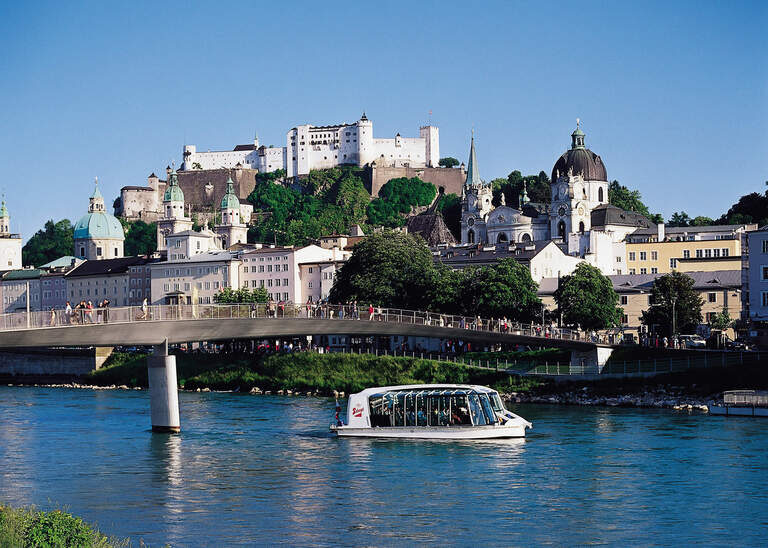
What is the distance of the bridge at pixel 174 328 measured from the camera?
135 feet

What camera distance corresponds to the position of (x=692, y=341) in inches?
2685

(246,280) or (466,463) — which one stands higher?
(246,280)

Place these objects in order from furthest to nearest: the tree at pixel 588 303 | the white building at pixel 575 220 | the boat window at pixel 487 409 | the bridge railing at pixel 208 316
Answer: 1. the white building at pixel 575 220
2. the tree at pixel 588 303
3. the boat window at pixel 487 409
4. the bridge railing at pixel 208 316

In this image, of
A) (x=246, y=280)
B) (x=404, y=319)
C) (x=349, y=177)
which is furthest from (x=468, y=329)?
(x=349, y=177)

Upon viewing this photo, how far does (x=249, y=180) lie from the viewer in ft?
613

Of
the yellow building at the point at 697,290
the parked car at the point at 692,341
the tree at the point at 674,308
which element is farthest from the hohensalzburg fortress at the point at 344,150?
the parked car at the point at 692,341

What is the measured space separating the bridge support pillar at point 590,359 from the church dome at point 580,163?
65.0 m

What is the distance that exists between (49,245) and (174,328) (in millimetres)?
129183

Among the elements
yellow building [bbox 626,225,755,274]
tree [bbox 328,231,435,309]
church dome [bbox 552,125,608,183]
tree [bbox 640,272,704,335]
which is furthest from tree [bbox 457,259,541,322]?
church dome [bbox 552,125,608,183]

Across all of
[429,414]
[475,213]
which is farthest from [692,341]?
[475,213]

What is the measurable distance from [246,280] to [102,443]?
74547mm

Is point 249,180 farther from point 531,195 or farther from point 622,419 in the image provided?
point 622,419

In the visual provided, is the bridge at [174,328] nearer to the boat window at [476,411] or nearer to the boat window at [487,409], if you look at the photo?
the boat window at [476,411]

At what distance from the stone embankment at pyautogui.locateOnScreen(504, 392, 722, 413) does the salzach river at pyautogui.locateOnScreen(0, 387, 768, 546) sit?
274cm
